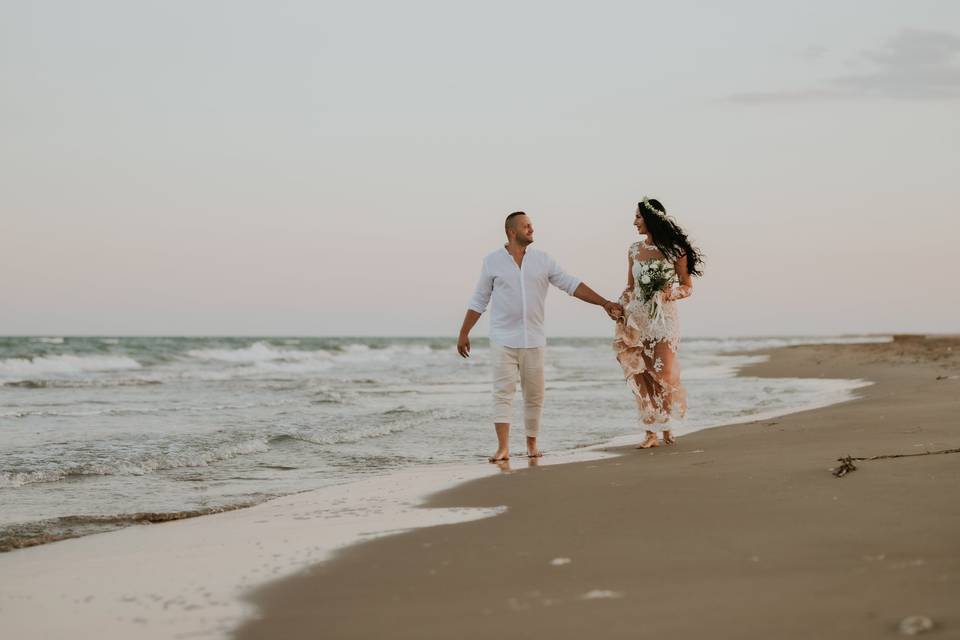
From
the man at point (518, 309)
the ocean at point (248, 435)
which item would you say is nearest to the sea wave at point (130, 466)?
the ocean at point (248, 435)

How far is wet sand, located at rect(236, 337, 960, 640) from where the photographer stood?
2.72m

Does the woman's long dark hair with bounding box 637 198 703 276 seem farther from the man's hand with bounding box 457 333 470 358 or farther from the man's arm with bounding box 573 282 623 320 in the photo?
the man's hand with bounding box 457 333 470 358

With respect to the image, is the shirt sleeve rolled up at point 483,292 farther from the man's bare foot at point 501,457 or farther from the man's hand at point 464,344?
the man's bare foot at point 501,457

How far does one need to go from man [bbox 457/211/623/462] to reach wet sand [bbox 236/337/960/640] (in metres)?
1.99

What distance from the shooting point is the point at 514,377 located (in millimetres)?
7613

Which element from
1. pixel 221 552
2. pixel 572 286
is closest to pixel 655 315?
pixel 572 286

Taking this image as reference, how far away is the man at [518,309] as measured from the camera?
7477 mm

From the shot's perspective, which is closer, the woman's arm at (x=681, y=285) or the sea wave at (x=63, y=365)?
the woman's arm at (x=681, y=285)

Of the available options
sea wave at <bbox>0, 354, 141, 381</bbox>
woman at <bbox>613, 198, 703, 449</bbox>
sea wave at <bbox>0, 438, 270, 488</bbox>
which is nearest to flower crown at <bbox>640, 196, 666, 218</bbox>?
woman at <bbox>613, 198, 703, 449</bbox>

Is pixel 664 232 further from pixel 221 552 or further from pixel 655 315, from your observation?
pixel 221 552

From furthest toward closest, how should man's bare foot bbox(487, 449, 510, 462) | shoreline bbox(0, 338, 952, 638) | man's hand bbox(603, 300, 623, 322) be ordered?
man's hand bbox(603, 300, 623, 322), man's bare foot bbox(487, 449, 510, 462), shoreline bbox(0, 338, 952, 638)

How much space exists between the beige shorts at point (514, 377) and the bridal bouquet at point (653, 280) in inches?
37.8

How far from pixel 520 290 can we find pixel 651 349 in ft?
4.02

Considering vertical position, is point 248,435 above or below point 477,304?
below
